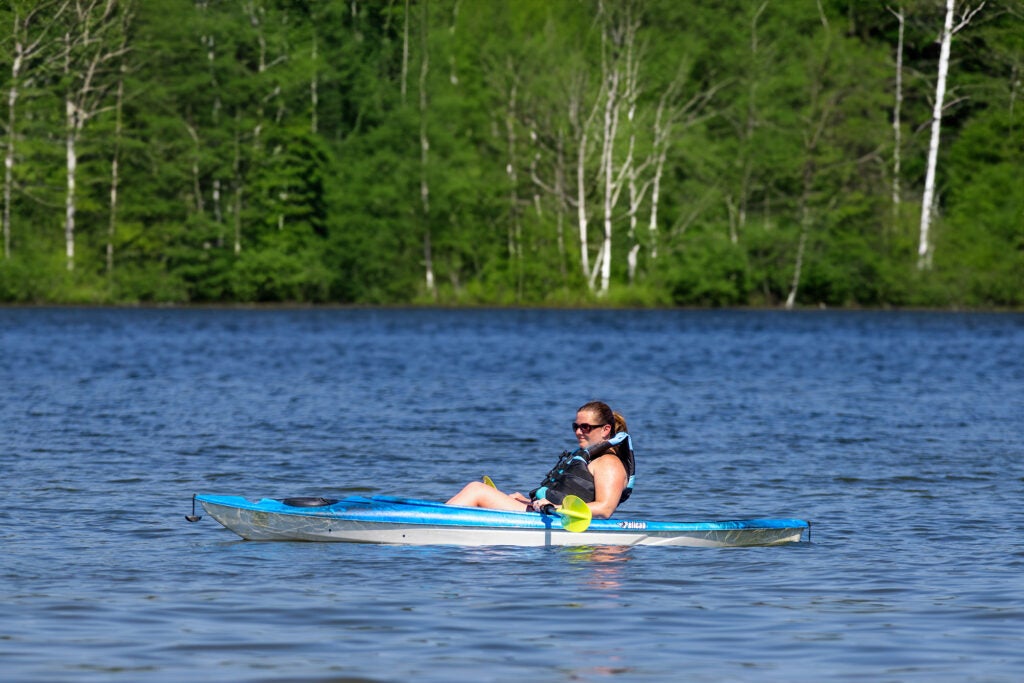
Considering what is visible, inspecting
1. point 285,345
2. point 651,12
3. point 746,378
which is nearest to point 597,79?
point 651,12

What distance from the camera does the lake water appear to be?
10.2 metres

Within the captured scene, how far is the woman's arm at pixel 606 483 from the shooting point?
1409cm

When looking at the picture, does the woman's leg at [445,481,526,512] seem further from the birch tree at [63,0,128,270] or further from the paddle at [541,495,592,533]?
the birch tree at [63,0,128,270]

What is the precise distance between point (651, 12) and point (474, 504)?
203 feet

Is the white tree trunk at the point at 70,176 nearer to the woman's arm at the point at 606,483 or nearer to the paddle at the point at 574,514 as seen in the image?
the woman's arm at the point at 606,483

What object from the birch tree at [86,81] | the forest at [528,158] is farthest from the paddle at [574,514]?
the forest at [528,158]

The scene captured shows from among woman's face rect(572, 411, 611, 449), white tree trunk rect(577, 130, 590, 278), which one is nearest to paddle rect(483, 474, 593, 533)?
woman's face rect(572, 411, 611, 449)

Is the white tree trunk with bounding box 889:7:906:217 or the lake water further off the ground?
the white tree trunk with bounding box 889:7:906:217

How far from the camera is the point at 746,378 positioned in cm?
3800

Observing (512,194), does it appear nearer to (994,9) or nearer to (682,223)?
(682,223)

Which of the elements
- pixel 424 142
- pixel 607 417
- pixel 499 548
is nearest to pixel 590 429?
pixel 607 417

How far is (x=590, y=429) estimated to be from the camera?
45.9 feet

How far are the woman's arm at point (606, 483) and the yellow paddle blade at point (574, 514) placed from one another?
1.00ft

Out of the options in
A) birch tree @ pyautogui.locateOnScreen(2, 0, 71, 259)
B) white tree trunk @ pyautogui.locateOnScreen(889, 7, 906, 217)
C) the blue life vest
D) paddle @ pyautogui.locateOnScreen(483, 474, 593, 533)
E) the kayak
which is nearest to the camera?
paddle @ pyautogui.locateOnScreen(483, 474, 593, 533)
